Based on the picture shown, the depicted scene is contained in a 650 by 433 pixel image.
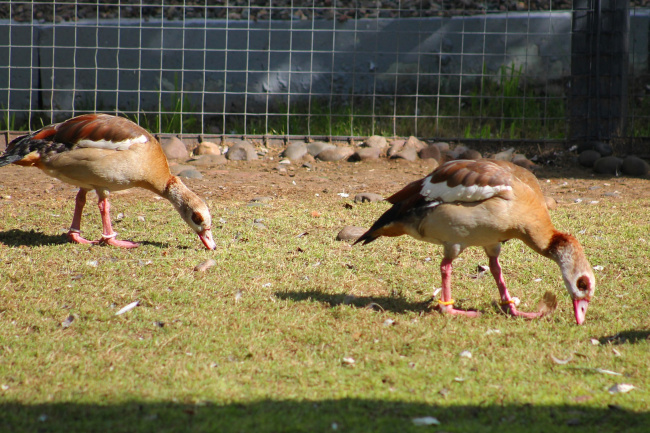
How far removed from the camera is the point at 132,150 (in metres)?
6.46

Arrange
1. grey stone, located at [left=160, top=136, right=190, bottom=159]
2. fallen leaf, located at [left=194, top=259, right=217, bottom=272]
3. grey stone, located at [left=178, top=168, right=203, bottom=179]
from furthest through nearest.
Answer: grey stone, located at [left=160, top=136, right=190, bottom=159]
grey stone, located at [left=178, top=168, right=203, bottom=179]
fallen leaf, located at [left=194, top=259, right=217, bottom=272]

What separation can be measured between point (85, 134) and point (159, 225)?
48.1 inches

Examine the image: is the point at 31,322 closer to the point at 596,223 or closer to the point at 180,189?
the point at 180,189

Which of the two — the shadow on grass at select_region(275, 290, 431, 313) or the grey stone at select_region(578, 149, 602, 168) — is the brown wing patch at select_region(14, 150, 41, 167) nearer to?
the shadow on grass at select_region(275, 290, 431, 313)

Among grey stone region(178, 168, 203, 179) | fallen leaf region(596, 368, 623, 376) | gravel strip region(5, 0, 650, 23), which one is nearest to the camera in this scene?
fallen leaf region(596, 368, 623, 376)

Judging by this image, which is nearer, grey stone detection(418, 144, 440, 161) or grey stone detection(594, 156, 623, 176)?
grey stone detection(594, 156, 623, 176)

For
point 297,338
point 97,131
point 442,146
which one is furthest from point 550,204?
point 97,131

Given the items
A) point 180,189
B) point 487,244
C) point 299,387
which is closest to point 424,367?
point 299,387

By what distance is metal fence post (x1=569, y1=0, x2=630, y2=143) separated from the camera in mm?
10742

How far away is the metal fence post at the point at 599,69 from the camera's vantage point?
10.7 m

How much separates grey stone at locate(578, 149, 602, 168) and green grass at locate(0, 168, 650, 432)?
11.9ft

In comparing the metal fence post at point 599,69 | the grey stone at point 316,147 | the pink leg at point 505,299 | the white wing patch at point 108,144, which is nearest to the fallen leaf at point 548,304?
the pink leg at point 505,299

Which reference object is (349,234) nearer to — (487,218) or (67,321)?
(487,218)

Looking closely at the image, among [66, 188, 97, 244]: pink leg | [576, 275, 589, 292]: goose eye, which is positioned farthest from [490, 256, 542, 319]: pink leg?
[66, 188, 97, 244]: pink leg
